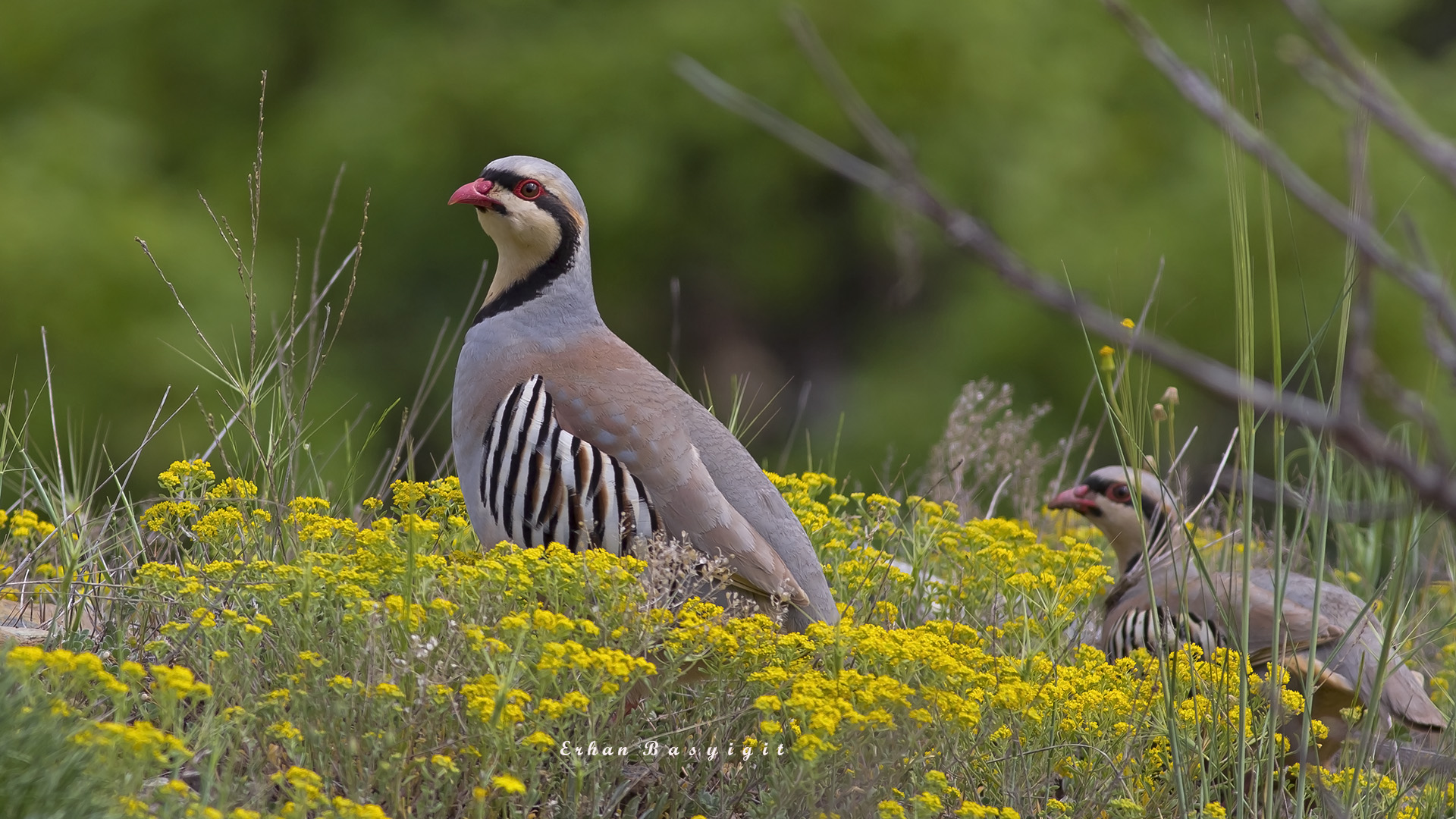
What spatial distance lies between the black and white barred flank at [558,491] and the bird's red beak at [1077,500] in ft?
6.89

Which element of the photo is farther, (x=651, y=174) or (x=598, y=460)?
(x=651, y=174)

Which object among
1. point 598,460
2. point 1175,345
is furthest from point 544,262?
point 1175,345

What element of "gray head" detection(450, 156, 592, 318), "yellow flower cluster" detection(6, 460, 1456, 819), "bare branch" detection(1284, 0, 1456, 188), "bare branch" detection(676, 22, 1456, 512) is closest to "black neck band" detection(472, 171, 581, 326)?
"gray head" detection(450, 156, 592, 318)

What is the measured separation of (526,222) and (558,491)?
92 cm

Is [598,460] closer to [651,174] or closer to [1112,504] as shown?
[1112,504]

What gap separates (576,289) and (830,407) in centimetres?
812

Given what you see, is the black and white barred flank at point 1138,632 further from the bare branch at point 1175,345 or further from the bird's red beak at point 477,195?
the bare branch at point 1175,345

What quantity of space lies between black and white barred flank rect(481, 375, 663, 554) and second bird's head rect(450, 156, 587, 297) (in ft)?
2.05

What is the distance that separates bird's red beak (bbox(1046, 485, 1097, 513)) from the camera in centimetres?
538

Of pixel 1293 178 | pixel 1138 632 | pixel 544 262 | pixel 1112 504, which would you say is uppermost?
pixel 1293 178

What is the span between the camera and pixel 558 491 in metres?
3.88

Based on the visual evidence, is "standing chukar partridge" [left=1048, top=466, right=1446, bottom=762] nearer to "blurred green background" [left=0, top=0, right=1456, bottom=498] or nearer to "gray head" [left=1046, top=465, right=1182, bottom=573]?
"gray head" [left=1046, top=465, right=1182, bottom=573]

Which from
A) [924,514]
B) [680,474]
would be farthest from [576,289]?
[924,514]

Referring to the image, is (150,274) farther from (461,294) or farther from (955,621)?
(955,621)
